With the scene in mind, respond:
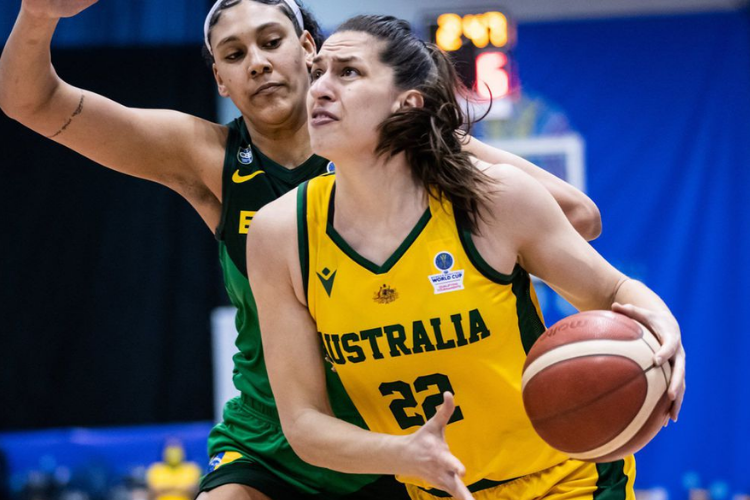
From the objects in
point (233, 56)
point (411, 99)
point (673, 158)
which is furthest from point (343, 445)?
point (673, 158)

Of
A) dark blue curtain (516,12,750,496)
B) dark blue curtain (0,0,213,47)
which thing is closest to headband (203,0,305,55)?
dark blue curtain (0,0,213,47)

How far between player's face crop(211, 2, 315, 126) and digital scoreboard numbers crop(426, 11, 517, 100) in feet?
13.5

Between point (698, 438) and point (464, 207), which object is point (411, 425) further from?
point (698, 438)

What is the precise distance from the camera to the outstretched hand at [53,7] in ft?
10.1

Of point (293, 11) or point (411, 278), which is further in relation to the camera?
point (293, 11)

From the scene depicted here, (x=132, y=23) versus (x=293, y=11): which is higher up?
(x=132, y=23)

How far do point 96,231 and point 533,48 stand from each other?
13.7ft

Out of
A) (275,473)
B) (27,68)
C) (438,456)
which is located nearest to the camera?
(438,456)

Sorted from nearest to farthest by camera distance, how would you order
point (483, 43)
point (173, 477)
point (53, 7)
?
1. point (53, 7)
2. point (483, 43)
3. point (173, 477)

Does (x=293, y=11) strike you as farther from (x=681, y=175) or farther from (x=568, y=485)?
(x=681, y=175)

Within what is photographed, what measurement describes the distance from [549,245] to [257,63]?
3.87 feet

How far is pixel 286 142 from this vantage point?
138 inches

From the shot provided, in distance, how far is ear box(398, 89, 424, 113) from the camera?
9.43ft

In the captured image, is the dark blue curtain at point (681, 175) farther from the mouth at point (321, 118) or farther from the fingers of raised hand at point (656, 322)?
the mouth at point (321, 118)
